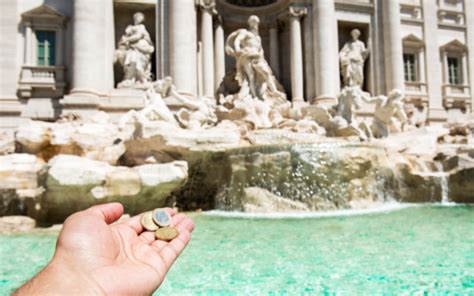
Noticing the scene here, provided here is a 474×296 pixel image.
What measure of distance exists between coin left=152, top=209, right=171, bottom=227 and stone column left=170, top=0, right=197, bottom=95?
1107 cm

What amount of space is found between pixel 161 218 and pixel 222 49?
46.9ft

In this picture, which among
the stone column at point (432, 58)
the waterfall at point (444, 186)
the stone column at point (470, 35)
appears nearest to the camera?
the waterfall at point (444, 186)

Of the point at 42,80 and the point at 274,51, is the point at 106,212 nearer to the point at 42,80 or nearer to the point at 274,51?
the point at 42,80

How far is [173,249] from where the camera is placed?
1.91m

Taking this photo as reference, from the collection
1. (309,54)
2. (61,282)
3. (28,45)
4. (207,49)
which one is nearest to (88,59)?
(28,45)

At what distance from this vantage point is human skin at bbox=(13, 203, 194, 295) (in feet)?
4.27

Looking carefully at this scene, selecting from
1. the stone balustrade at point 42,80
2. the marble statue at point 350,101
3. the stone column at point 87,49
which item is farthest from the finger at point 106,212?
the stone balustrade at point 42,80

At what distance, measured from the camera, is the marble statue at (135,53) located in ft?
44.0

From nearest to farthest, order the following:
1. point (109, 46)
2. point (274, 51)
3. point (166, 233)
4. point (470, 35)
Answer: point (166, 233)
point (109, 46)
point (274, 51)
point (470, 35)

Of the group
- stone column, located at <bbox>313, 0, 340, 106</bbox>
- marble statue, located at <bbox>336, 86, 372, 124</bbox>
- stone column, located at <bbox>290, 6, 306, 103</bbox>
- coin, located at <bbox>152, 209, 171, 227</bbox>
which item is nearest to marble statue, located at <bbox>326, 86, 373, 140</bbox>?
marble statue, located at <bbox>336, 86, 372, 124</bbox>

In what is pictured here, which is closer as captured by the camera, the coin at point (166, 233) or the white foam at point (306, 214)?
the coin at point (166, 233)

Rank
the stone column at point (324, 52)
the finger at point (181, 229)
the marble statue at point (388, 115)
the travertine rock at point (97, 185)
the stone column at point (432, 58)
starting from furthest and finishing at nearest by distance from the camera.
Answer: the stone column at point (432, 58) → the stone column at point (324, 52) → the marble statue at point (388, 115) → the travertine rock at point (97, 185) → the finger at point (181, 229)

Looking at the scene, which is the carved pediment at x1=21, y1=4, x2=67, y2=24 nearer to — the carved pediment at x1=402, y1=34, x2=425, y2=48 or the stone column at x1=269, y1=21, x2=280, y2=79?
the stone column at x1=269, y1=21, x2=280, y2=79

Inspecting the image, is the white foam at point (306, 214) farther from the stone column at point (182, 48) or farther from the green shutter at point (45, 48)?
the green shutter at point (45, 48)
